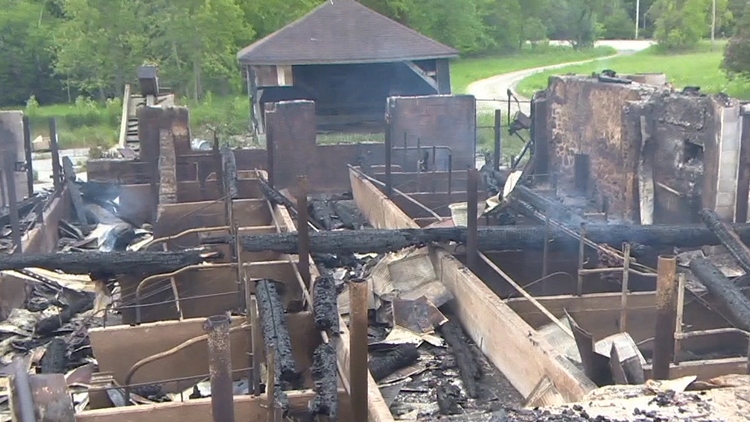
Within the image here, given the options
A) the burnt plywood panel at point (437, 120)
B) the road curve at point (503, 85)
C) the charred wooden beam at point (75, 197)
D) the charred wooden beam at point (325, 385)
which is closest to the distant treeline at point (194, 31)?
the road curve at point (503, 85)

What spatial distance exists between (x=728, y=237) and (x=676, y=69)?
3159 centimetres

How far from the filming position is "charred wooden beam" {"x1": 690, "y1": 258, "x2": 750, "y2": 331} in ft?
28.9

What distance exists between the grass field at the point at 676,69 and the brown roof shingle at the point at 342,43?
205 inches

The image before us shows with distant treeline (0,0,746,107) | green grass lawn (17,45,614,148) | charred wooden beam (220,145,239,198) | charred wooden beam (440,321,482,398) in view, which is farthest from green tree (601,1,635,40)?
charred wooden beam (440,321,482,398)

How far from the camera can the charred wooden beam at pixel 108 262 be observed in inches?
407

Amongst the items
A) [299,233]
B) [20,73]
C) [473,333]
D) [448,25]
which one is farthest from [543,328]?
[20,73]

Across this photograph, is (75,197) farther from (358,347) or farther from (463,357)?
(358,347)

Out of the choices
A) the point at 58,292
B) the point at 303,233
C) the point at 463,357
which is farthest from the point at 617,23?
the point at 463,357

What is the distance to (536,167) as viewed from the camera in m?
17.5

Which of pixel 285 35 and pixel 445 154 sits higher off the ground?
pixel 285 35

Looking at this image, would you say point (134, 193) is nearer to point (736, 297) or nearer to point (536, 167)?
point (536, 167)

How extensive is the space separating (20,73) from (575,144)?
117 ft

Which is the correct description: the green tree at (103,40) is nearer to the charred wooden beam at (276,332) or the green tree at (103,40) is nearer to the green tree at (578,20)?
the green tree at (578,20)

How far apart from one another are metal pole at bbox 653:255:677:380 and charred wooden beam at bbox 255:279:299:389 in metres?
3.14
